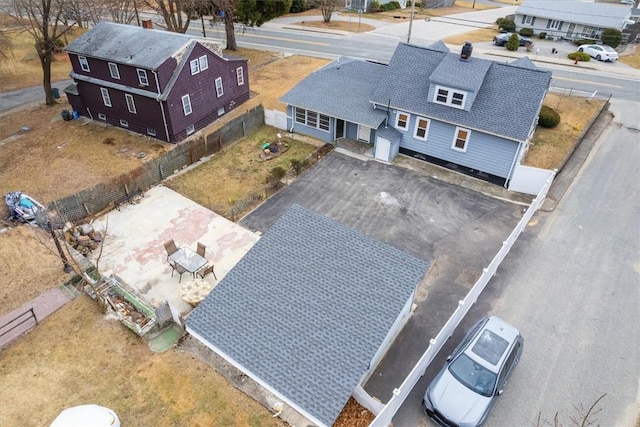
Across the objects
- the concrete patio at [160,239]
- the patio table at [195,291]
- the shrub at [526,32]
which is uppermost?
the shrub at [526,32]

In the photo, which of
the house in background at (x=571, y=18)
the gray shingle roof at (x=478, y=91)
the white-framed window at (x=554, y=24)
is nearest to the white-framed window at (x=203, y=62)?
the gray shingle roof at (x=478, y=91)

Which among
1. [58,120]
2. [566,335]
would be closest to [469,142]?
[566,335]

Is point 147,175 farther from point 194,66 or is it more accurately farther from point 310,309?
point 310,309

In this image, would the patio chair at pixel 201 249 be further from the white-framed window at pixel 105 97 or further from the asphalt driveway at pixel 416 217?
the white-framed window at pixel 105 97

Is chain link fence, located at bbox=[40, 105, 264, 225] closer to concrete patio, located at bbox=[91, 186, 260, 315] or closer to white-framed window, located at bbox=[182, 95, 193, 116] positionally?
concrete patio, located at bbox=[91, 186, 260, 315]

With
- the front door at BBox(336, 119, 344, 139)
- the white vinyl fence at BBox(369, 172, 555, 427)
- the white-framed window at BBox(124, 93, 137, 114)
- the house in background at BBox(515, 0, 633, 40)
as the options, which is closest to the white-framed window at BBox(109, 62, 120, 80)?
the white-framed window at BBox(124, 93, 137, 114)

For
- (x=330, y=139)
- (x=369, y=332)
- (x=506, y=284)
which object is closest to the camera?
(x=369, y=332)

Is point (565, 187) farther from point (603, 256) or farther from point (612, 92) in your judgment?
point (612, 92)
